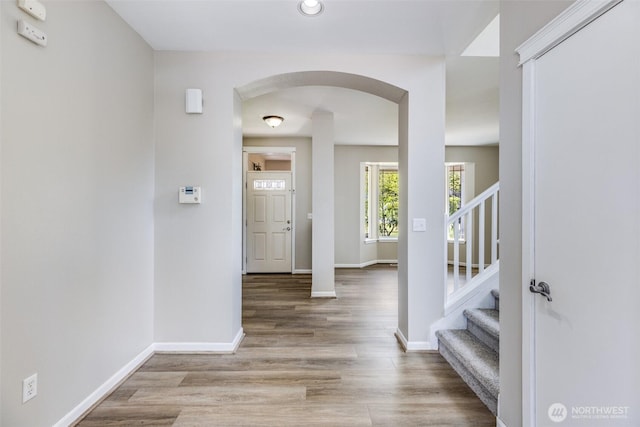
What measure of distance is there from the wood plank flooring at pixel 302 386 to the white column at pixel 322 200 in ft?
3.78

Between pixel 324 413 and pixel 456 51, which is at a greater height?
pixel 456 51

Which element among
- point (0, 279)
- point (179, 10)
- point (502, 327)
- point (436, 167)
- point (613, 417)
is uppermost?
point (179, 10)

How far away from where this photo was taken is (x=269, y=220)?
19.9 ft

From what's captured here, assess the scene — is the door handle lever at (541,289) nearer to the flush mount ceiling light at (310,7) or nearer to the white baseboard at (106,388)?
the flush mount ceiling light at (310,7)

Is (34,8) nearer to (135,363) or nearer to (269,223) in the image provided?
(135,363)

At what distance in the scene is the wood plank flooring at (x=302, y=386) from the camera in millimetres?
1837

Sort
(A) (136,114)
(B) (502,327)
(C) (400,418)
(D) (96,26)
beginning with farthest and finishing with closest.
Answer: (A) (136,114), (D) (96,26), (C) (400,418), (B) (502,327)

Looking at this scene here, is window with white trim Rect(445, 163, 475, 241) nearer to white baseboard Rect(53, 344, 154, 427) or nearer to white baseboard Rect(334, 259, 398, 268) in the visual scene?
white baseboard Rect(334, 259, 398, 268)

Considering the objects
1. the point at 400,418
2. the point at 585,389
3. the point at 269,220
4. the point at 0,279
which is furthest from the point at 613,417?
the point at 269,220

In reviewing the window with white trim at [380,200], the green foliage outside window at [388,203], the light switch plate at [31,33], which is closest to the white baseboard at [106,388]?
the light switch plate at [31,33]

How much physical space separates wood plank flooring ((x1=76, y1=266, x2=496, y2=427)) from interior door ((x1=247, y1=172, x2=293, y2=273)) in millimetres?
2694

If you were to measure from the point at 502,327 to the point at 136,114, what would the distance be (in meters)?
2.90

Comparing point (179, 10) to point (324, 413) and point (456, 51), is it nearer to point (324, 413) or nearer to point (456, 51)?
point (456, 51)

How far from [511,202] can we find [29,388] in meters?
2.57
